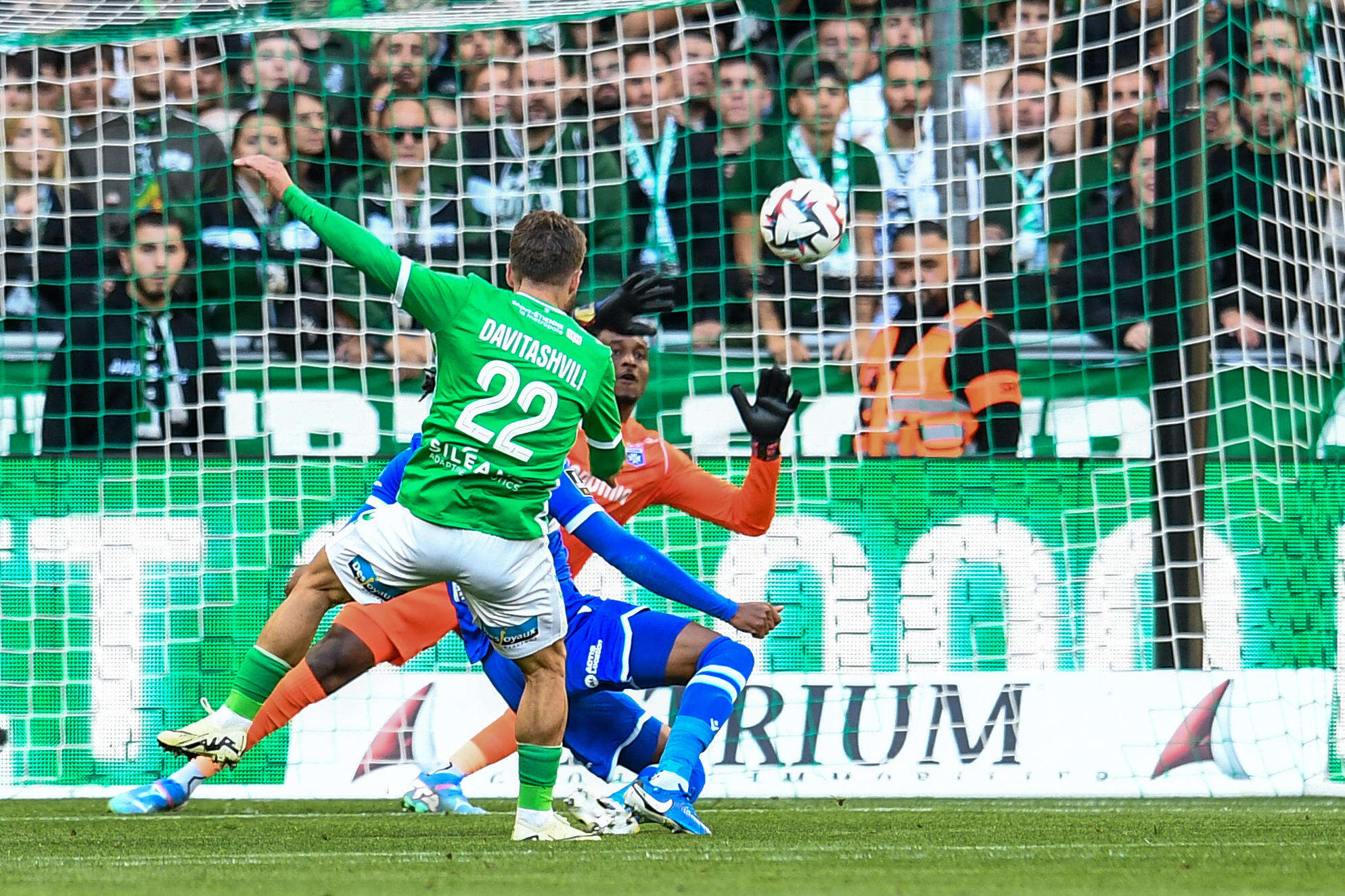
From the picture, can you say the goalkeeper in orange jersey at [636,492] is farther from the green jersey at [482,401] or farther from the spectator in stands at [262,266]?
the spectator in stands at [262,266]

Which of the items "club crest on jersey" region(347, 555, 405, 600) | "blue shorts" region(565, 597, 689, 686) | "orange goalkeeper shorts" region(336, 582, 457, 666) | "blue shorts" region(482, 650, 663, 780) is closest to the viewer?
"club crest on jersey" region(347, 555, 405, 600)

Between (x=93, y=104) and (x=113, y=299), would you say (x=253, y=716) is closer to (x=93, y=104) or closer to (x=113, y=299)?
(x=113, y=299)

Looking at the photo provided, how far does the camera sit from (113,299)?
7965 mm

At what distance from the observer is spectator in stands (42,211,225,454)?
7781 millimetres

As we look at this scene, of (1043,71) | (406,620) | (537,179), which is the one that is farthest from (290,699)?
(1043,71)

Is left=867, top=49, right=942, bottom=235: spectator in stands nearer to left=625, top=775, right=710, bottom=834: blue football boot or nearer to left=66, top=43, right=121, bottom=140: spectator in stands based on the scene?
left=66, top=43, right=121, bottom=140: spectator in stands

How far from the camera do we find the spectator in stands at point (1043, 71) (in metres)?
8.33

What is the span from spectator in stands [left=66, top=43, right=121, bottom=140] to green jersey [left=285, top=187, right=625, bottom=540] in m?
4.04

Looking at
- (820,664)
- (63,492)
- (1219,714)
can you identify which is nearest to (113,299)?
(63,492)

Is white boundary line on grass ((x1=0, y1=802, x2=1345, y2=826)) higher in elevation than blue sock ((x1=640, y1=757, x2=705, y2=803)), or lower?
lower

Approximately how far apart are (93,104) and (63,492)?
1.93 metres

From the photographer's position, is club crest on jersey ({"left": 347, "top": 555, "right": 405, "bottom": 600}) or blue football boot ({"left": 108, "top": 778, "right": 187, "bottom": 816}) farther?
blue football boot ({"left": 108, "top": 778, "right": 187, "bottom": 816})

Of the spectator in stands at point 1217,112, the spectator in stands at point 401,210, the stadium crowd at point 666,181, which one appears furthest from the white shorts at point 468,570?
the spectator in stands at point 1217,112

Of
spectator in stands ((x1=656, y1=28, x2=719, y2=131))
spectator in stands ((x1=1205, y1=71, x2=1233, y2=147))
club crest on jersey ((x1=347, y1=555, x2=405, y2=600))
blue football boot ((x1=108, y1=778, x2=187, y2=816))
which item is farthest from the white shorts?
spectator in stands ((x1=1205, y1=71, x2=1233, y2=147))
